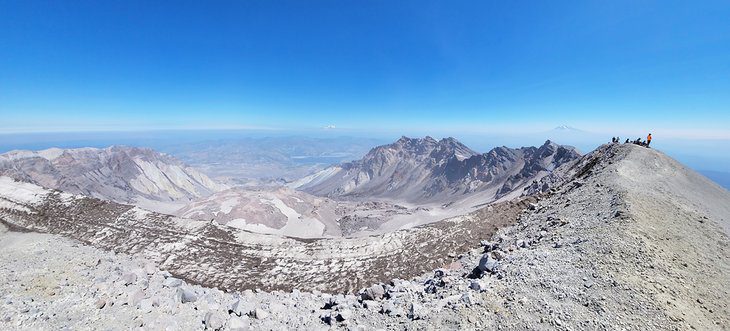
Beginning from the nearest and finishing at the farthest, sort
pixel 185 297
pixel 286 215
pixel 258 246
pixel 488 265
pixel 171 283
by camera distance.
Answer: pixel 185 297
pixel 488 265
pixel 171 283
pixel 258 246
pixel 286 215

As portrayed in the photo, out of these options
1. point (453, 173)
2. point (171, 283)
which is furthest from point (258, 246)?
point (453, 173)

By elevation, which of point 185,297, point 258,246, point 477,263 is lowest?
point 258,246

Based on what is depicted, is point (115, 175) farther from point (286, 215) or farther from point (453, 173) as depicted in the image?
point (453, 173)

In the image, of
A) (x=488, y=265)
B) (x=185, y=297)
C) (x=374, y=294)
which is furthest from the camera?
(x=488, y=265)

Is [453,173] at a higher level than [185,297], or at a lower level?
lower

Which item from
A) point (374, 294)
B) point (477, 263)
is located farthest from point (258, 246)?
point (477, 263)

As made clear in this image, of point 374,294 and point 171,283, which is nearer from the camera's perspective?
point 374,294
